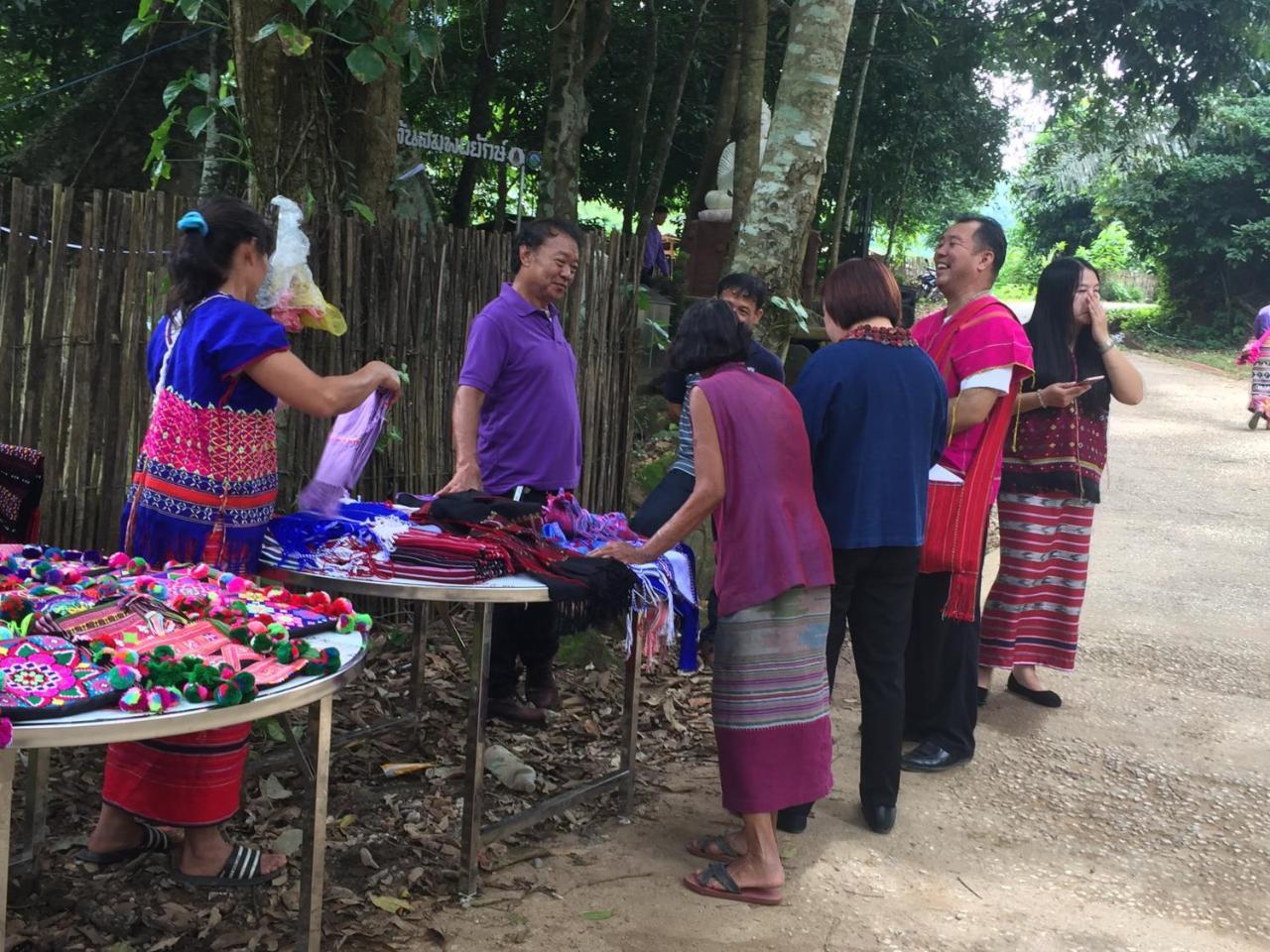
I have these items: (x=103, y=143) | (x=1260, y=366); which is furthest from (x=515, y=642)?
(x=1260, y=366)

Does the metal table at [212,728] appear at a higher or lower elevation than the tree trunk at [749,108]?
lower

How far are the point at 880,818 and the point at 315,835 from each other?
2.06 m

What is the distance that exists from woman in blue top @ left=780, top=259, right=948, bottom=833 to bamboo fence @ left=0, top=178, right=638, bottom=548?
2006 millimetres

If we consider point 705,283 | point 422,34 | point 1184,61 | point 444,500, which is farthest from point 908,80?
point 444,500

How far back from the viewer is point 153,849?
337 cm

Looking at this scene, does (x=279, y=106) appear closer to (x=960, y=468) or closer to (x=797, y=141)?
(x=797, y=141)

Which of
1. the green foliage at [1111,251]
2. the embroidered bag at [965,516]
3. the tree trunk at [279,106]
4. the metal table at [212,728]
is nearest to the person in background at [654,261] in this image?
the tree trunk at [279,106]

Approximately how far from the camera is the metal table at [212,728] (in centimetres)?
200

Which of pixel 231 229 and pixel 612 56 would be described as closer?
pixel 231 229

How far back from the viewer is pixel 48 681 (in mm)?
2104

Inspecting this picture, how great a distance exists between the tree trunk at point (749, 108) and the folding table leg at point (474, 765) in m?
6.61

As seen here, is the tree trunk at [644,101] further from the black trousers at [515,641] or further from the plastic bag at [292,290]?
the plastic bag at [292,290]

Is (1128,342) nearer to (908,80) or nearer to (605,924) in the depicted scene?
(908,80)

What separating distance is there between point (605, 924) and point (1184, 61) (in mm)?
14645
